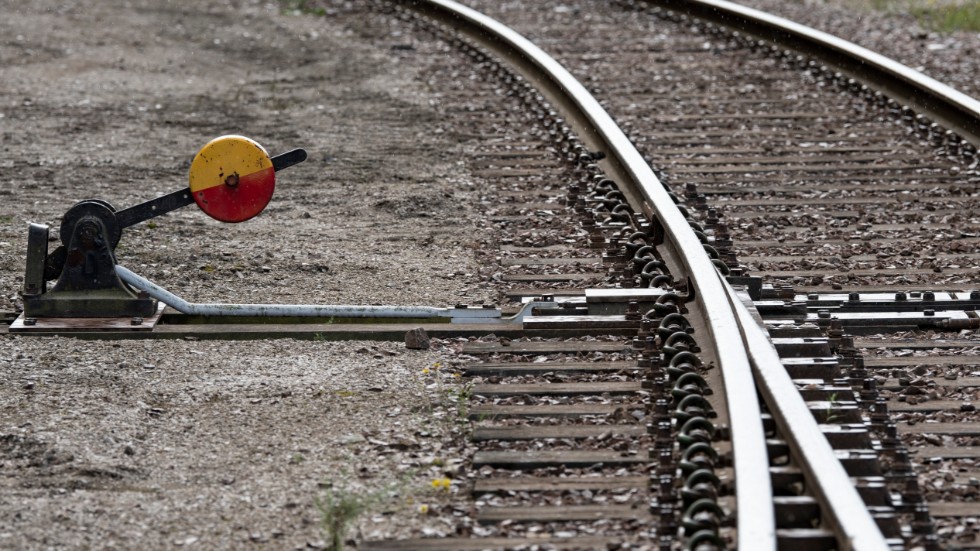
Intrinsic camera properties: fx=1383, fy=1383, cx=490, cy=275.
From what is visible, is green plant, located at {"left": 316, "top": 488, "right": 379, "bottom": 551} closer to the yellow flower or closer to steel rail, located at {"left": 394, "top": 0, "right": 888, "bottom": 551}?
the yellow flower

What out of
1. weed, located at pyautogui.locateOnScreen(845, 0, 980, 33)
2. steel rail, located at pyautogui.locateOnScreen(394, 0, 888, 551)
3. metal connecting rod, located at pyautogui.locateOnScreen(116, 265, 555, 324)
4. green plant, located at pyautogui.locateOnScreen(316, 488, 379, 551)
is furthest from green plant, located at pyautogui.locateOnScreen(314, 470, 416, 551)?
weed, located at pyautogui.locateOnScreen(845, 0, 980, 33)

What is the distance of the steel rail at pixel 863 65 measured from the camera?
795 centimetres

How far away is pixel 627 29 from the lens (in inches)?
462

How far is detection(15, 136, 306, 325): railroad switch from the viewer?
16.7 feet

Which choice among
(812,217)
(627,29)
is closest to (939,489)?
(812,217)

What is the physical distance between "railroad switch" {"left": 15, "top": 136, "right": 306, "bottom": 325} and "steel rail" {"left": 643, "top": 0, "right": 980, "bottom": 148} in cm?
427

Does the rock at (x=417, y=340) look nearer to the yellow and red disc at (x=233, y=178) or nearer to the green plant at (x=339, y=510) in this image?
the yellow and red disc at (x=233, y=178)

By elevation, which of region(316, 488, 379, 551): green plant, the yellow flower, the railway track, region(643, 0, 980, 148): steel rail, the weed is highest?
the weed

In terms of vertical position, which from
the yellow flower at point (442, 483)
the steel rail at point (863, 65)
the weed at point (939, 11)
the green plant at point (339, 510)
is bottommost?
the green plant at point (339, 510)

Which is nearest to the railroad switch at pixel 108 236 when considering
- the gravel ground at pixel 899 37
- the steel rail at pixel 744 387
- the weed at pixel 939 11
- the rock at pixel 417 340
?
the rock at pixel 417 340

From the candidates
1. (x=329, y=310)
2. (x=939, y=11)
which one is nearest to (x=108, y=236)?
(x=329, y=310)

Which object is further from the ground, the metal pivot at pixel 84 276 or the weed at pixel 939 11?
the weed at pixel 939 11

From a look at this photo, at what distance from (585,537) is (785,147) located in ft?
15.6

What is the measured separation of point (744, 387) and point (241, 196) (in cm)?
216
